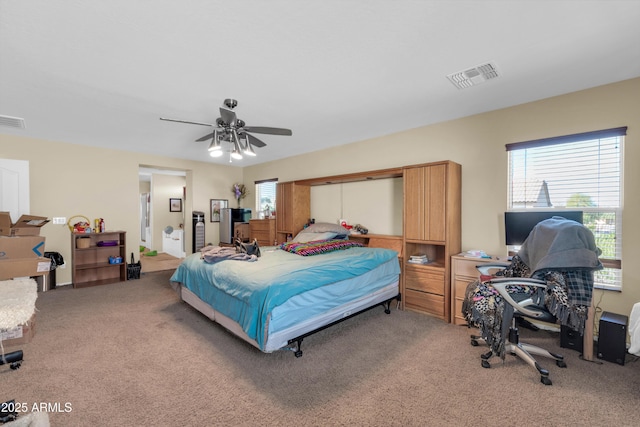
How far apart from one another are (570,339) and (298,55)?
362 centimetres

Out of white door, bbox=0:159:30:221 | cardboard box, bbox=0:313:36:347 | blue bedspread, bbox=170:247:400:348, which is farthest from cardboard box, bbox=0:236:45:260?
white door, bbox=0:159:30:221

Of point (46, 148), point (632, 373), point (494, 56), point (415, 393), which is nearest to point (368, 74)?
point (494, 56)

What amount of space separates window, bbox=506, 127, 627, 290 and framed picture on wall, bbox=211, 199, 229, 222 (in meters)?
6.12

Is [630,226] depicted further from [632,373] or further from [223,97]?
[223,97]

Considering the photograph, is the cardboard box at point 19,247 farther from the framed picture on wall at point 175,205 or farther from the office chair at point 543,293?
the framed picture on wall at point 175,205

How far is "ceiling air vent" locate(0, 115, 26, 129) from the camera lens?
368 cm

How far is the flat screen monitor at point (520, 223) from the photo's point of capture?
9.65ft

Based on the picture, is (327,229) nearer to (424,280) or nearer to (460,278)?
(424,280)

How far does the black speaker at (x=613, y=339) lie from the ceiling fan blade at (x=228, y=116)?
397 centimetres

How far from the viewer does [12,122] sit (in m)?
3.85

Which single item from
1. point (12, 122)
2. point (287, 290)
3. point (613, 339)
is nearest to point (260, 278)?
point (287, 290)

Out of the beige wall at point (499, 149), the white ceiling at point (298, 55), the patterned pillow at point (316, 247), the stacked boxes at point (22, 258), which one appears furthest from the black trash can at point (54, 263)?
the beige wall at point (499, 149)

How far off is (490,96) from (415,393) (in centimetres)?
306

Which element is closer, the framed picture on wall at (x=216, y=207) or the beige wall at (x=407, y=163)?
the beige wall at (x=407, y=163)
